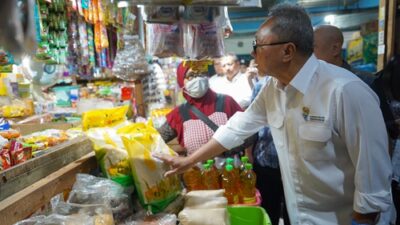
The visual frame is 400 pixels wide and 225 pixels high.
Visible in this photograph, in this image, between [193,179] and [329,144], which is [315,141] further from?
[193,179]

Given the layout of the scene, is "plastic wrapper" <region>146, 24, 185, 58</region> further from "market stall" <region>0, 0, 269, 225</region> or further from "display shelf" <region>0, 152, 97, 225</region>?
"display shelf" <region>0, 152, 97, 225</region>

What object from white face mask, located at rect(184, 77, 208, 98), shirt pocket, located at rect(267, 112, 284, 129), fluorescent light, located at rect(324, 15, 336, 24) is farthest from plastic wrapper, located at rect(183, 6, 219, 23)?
fluorescent light, located at rect(324, 15, 336, 24)

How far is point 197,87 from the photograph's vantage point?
2.62 meters

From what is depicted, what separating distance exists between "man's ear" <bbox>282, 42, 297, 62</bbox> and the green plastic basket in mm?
736

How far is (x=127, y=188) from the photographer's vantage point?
1563mm

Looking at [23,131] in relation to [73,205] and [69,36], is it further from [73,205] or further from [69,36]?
[73,205]

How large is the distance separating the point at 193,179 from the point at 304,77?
92 centimetres

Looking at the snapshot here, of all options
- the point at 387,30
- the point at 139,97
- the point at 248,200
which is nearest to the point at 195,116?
the point at 248,200

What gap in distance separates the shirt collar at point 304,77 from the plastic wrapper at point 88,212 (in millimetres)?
946

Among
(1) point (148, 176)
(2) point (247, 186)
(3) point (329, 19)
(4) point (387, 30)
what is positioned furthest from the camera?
(3) point (329, 19)

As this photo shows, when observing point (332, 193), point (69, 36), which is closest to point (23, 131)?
point (69, 36)

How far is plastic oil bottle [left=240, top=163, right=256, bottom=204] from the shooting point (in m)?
1.88

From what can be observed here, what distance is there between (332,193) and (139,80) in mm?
2359

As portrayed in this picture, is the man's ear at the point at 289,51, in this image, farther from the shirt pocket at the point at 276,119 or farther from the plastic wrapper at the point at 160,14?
the plastic wrapper at the point at 160,14
